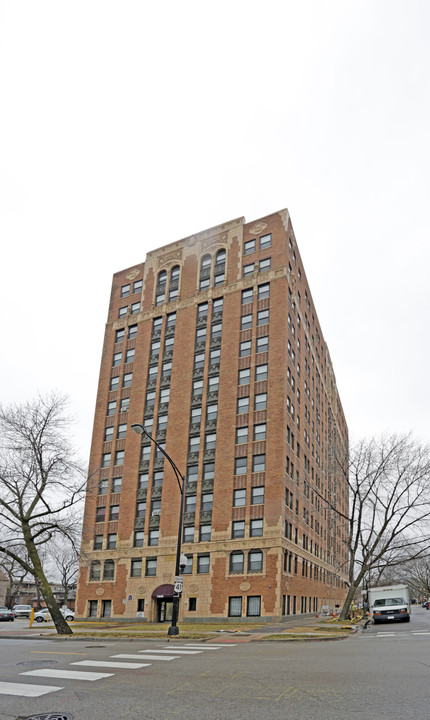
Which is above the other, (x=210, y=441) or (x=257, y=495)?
(x=210, y=441)

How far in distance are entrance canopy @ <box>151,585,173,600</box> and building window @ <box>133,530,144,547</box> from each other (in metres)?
4.04

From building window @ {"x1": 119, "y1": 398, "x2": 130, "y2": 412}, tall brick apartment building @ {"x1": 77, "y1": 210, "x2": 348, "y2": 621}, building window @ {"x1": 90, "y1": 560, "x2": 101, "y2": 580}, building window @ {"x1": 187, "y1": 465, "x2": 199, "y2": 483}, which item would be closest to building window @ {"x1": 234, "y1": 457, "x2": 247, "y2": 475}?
tall brick apartment building @ {"x1": 77, "y1": 210, "x2": 348, "y2": 621}

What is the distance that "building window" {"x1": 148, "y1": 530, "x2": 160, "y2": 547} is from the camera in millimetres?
44781

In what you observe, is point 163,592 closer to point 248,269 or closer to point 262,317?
point 262,317

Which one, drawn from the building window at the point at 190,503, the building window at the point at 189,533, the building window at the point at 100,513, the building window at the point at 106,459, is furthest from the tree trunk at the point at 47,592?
the building window at the point at 106,459

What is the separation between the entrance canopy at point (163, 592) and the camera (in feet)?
137

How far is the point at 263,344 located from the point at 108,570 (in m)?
23.0

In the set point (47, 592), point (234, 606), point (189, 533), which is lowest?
point (234, 606)

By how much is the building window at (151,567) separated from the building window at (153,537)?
1179mm

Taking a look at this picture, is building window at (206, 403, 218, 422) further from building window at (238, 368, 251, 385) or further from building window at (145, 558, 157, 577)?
building window at (145, 558, 157, 577)

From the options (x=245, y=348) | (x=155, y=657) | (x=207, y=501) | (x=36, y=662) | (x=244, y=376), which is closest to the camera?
(x=36, y=662)

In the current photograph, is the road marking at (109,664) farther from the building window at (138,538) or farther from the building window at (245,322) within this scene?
the building window at (245,322)

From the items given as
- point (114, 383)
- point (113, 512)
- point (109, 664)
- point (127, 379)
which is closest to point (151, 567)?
point (113, 512)

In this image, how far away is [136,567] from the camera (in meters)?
45.1
